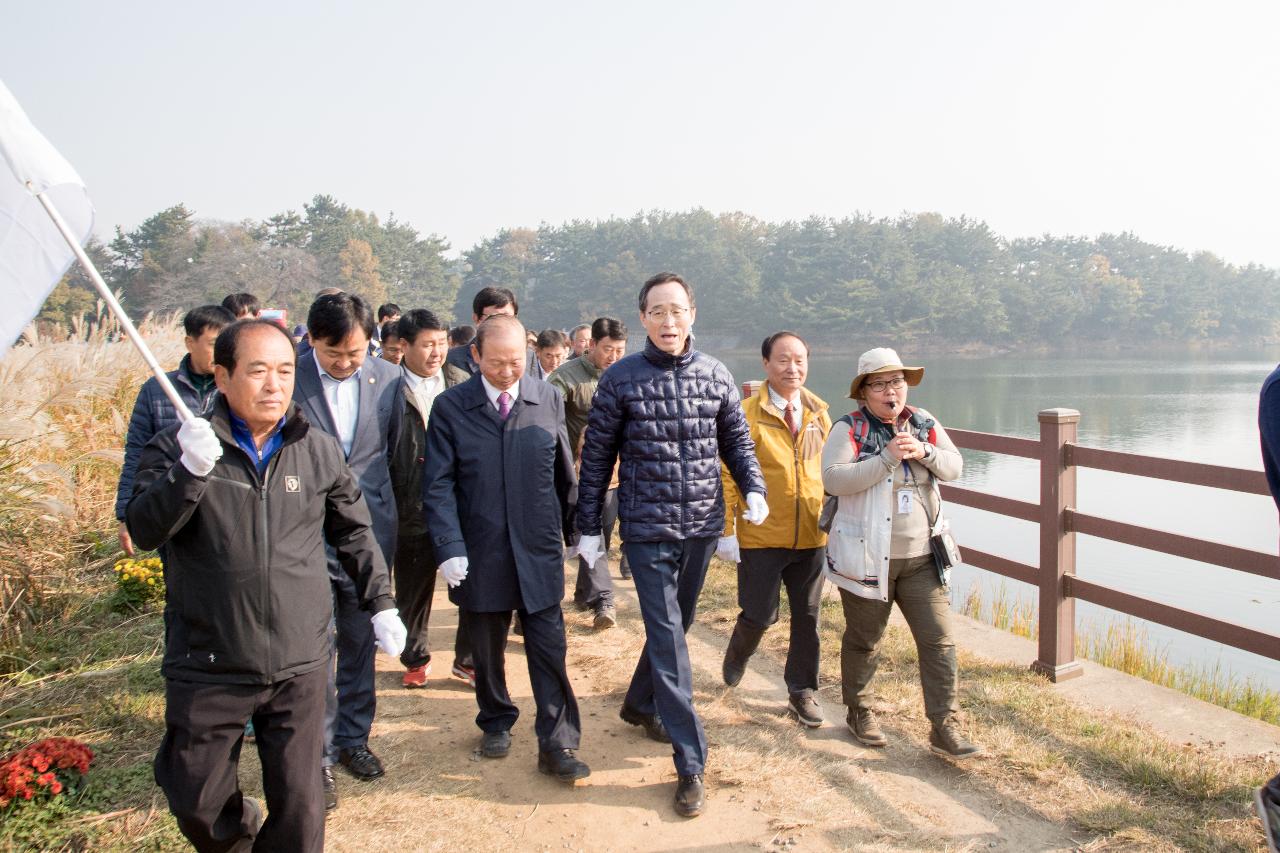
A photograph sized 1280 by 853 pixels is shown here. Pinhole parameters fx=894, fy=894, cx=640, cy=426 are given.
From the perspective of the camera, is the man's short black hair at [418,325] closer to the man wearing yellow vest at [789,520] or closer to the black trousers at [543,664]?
the black trousers at [543,664]

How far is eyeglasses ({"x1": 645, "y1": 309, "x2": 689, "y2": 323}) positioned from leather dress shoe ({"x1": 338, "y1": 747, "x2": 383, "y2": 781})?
204 cm

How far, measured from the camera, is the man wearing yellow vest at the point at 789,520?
12.8 feet

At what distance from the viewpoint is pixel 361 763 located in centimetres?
349

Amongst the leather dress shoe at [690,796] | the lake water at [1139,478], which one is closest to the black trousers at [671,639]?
the leather dress shoe at [690,796]

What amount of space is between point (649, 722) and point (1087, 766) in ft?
5.65

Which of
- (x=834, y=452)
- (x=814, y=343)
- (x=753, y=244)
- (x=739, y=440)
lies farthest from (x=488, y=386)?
(x=753, y=244)

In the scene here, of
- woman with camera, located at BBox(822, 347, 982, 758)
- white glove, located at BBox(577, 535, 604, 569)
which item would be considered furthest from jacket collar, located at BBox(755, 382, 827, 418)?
white glove, located at BBox(577, 535, 604, 569)

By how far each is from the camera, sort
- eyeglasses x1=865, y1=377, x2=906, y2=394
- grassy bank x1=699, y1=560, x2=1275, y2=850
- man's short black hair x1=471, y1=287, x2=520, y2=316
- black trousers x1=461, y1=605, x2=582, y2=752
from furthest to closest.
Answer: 1. man's short black hair x1=471, y1=287, x2=520, y2=316
2. eyeglasses x1=865, y1=377, x2=906, y2=394
3. black trousers x1=461, y1=605, x2=582, y2=752
4. grassy bank x1=699, y1=560, x2=1275, y2=850

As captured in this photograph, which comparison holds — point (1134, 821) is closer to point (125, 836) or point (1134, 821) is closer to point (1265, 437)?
point (1265, 437)

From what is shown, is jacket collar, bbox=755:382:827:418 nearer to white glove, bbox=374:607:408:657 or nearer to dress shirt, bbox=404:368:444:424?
dress shirt, bbox=404:368:444:424

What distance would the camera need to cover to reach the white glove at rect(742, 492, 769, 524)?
3.48m

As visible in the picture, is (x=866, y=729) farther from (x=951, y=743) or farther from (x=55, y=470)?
(x=55, y=470)

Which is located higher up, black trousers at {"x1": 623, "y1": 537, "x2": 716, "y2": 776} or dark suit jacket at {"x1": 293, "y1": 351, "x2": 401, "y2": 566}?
dark suit jacket at {"x1": 293, "y1": 351, "x2": 401, "y2": 566}

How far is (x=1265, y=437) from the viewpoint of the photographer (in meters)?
2.42
